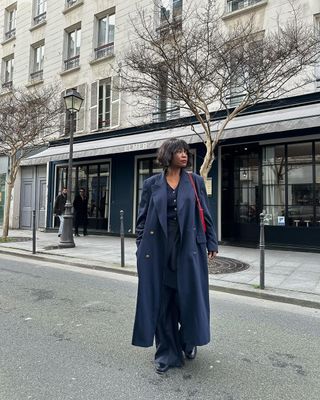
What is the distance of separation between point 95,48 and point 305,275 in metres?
13.2

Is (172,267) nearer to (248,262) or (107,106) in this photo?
(248,262)

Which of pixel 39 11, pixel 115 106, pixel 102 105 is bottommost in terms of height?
pixel 115 106

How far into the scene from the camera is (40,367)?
332cm

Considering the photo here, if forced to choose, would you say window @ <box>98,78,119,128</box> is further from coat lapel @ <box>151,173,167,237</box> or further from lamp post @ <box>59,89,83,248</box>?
→ coat lapel @ <box>151,173,167,237</box>

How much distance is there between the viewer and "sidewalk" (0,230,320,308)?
20.3 ft

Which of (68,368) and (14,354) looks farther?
(14,354)

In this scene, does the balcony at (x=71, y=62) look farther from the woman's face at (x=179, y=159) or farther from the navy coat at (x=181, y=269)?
the navy coat at (x=181, y=269)

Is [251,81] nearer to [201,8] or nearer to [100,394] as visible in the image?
[201,8]

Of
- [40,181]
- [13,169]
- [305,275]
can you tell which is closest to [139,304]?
[305,275]

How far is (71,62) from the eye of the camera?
17359mm

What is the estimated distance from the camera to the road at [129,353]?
2949 millimetres

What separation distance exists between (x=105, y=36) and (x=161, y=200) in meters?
14.9

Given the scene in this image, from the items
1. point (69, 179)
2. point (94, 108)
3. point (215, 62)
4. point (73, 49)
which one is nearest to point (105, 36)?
point (73, 49)

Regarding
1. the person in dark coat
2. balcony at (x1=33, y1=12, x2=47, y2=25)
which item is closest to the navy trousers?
the person in dark coat
